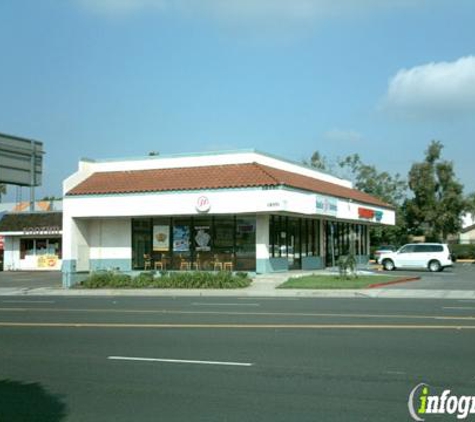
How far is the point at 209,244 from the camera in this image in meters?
34.0

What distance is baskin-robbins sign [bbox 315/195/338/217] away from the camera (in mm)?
34375

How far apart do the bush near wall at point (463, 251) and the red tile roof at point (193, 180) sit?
1053 inches

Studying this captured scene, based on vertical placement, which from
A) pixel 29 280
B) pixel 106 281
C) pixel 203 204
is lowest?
pixel 29 280

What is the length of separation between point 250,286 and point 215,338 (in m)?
16.3

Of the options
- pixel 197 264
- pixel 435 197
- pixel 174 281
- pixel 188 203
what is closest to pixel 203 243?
pixel 197 264

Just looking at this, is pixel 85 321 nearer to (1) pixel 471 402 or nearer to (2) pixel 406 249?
(1) pixel 471 402

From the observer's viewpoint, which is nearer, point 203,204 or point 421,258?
point 203,204

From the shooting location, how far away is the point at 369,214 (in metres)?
42.5

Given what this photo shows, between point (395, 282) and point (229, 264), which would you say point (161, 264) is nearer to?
point (229, 264)

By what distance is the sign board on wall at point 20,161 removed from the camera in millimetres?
14938

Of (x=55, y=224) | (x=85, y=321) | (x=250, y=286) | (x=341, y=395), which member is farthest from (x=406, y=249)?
(x=341, y=395)

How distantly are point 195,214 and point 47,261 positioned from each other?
64.2 feet

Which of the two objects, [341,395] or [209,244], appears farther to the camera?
[209,244]

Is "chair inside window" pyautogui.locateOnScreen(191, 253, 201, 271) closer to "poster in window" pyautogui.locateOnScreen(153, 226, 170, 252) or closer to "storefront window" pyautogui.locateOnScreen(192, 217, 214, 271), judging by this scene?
"storefront window" pyautogui.locateOnScreen(192, 217, 214, 271)
